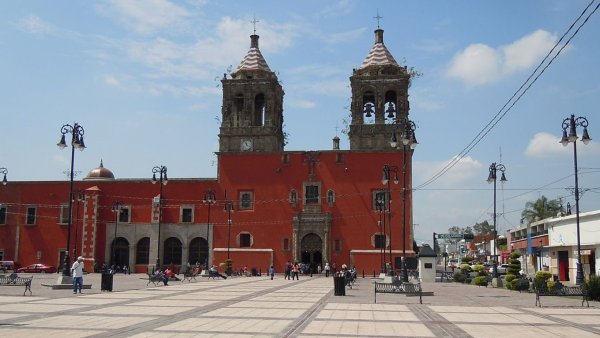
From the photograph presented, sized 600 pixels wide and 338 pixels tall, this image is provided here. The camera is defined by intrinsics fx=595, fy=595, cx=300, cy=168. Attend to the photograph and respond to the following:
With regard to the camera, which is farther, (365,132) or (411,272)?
(365,132)

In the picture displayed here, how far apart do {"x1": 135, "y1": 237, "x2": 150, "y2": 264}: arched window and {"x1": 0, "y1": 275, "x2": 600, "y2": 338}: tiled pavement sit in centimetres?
3057

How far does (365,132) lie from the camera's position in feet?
158

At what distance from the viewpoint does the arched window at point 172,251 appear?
4931 cm

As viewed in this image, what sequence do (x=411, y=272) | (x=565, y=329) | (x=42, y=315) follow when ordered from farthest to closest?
(x=411, y=272)
(x=42, y=315)
(x=565, y=329)

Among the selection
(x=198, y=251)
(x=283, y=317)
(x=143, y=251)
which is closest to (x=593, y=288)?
(x=283, y=317)

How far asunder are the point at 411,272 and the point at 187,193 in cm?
1960

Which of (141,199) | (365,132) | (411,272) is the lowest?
(411,272)

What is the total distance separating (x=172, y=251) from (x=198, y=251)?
219 centimetres

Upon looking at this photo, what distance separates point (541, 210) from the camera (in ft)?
210

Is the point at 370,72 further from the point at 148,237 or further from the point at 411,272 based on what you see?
the point at 148,237

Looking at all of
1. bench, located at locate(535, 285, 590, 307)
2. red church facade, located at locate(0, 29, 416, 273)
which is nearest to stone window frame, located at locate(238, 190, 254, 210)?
red church facade, located at locate(0, 29, 416, 273)

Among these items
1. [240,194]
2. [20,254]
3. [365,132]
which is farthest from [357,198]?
[20,254]

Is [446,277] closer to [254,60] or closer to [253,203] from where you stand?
[253,203]

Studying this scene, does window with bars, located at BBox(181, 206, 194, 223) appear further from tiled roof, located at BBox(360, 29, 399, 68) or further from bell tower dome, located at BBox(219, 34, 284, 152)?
tiled roof, located at BBox(360, 29, 399, 68)
